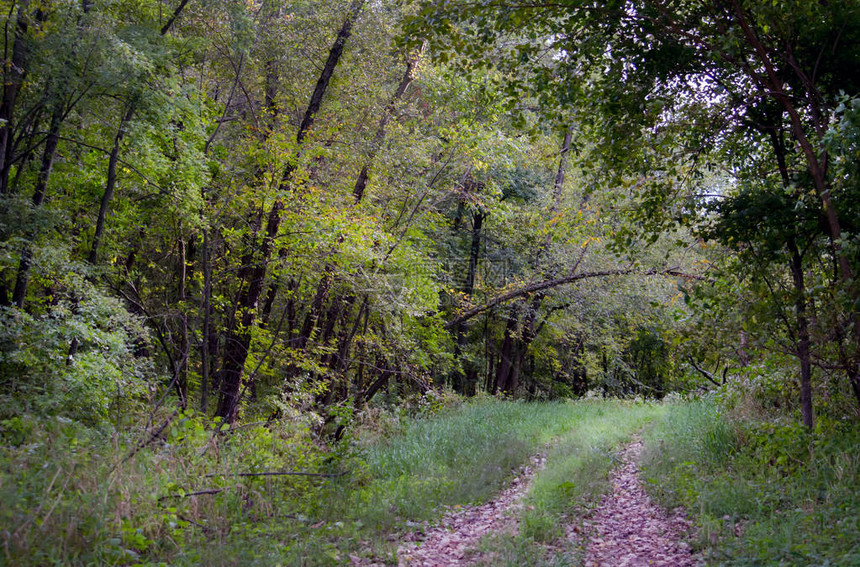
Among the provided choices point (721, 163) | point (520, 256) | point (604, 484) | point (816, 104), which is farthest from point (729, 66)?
point (520, 256)

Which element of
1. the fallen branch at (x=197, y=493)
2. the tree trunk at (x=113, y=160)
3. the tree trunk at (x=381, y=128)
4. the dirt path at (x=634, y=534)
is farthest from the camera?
the tree trunk at (x=381, y=128)

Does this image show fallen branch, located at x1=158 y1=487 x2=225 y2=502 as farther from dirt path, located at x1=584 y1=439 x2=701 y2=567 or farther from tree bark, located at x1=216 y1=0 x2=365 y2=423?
tree bark, located at x1=216 y1=0 x2=365 y2=423

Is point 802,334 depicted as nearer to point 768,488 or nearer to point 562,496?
point 768,488

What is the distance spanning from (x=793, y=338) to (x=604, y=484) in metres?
2.79

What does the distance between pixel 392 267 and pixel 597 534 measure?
8.28 m

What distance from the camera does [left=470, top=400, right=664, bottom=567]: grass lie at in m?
5.34

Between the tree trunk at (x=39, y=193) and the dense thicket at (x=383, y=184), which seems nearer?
the dense thicket at (x=383, y=184)

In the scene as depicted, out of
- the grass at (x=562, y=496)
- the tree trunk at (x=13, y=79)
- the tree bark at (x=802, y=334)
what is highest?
the tree trunk at (x=13, y=79)

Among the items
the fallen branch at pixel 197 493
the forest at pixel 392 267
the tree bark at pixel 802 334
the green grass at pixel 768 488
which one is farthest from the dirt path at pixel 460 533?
the tree bark at pixel 802 334

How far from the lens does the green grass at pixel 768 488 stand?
4547 mm

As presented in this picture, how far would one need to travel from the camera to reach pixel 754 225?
21.1ft

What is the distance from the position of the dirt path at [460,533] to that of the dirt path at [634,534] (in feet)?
2.96

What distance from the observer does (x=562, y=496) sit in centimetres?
693

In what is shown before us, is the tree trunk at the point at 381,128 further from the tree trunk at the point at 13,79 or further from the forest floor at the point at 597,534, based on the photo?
the forest floor at the point at 597,534
